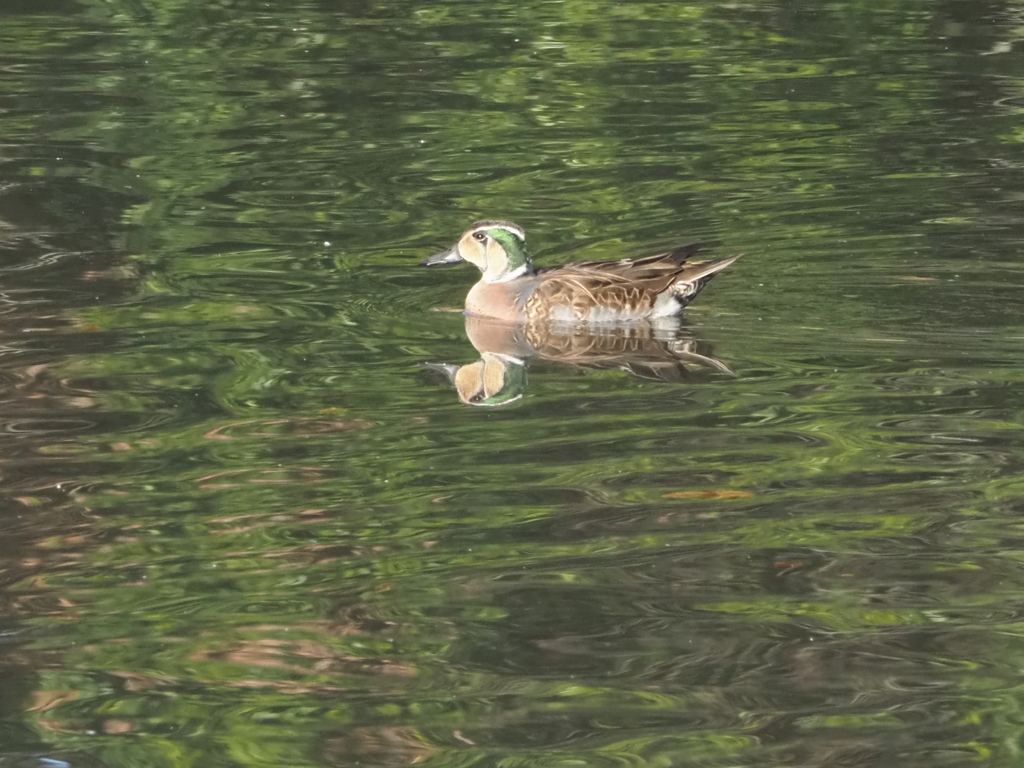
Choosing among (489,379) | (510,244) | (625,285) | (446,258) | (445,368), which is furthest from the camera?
(446,258)

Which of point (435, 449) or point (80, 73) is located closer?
point (435, 449)

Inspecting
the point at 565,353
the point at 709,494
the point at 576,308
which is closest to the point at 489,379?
the point at 565,353

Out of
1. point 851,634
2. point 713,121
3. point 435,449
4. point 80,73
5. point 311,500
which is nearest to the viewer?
point 851,634

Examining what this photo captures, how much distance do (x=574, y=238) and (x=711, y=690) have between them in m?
6.89

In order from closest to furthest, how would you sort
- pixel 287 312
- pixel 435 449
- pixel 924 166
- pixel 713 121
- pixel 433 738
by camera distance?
1. pixel 433 738
2. pixel 435 449
3. pixel 287 312
4. pixel 924 166
5. pixel 713 121

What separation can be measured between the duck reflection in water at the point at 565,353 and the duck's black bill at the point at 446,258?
1.86 ft

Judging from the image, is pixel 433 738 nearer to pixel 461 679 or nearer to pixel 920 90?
pixel 461 679

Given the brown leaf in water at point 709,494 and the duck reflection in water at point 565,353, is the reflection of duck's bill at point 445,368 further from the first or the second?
the brown leaf in water at point 709,494

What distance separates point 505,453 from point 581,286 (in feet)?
8.48

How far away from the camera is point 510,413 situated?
8.23 m

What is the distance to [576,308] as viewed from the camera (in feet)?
33.1

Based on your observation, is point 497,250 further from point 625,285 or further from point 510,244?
point 625,285

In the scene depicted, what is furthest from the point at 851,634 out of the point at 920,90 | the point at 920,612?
the point at 920,90

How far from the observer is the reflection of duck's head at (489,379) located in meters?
8.52
